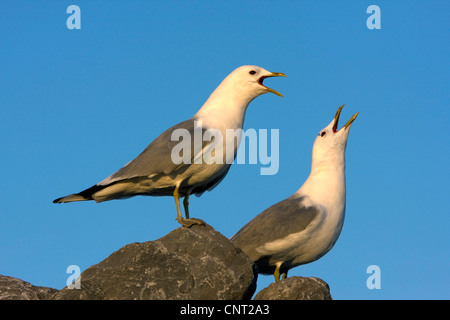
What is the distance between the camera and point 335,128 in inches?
446

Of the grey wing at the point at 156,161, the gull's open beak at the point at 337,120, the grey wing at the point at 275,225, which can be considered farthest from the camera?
the gull's open beak at the point at 337,120

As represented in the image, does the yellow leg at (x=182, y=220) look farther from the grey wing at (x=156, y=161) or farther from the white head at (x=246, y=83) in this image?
the white head at (x=246, y=83)

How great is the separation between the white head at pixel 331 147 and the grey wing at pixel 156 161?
88.4 inches

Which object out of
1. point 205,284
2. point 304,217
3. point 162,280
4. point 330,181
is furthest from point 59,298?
point 330,181

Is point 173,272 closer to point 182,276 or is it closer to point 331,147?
point 182,276

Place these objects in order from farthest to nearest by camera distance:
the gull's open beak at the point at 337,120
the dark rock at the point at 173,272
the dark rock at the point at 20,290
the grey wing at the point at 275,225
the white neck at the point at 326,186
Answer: the gull's open beak at the point at 337,120 < the white neck at the point at 326,186 < the grey wing at the point at 275,225 < the dark rock at the point at 20,290 < the dark rock at the point at 173,272

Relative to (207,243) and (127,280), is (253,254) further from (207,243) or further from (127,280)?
(127,280)

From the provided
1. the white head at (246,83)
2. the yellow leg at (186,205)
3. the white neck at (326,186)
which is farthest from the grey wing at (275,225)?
the white head at (246,83)

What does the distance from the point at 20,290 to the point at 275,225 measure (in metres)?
3.73

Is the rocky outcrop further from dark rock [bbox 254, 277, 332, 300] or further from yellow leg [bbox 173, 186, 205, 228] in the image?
yellow leg [bbox 173, 186, 205, 228]

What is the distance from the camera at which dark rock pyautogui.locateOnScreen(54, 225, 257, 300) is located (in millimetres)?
8547

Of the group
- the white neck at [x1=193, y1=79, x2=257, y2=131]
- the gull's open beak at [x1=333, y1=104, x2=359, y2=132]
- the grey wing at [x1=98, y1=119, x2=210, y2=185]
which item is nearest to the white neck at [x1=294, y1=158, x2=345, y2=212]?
the gull's open beak at [x1=333, y1=104, x2=359, y2=132]

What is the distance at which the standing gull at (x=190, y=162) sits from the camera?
31.9ft

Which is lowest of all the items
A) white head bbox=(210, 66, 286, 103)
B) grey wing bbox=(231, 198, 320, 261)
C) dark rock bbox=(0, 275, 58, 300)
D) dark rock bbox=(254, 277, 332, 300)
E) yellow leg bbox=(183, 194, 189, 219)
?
dark rock bbox=(254, 277, 332, 300)
